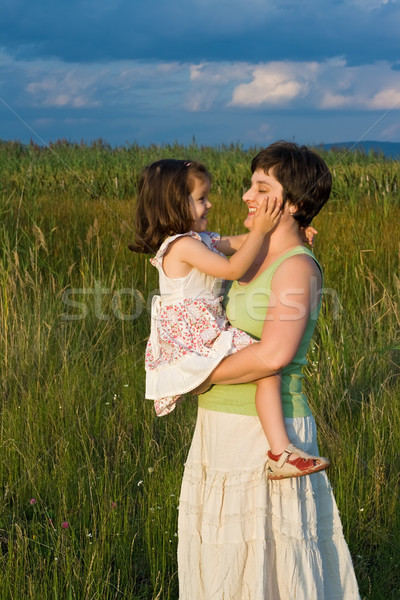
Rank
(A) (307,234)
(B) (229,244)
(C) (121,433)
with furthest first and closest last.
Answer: (C) (121,433) → (B) (229,244) → (A) (307,234)

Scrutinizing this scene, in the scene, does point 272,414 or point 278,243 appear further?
point 278,243

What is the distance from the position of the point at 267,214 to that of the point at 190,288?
41 cm

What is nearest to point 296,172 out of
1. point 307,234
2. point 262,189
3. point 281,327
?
point 262,189

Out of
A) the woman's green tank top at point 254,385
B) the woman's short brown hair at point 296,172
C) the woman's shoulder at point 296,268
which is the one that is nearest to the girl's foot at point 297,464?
the woman's green tank top at point 254,385

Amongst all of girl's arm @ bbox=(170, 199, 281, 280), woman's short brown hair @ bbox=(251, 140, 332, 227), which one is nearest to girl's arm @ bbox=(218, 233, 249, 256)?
girl's arm @ bbox=(170, 199, 281, 280)

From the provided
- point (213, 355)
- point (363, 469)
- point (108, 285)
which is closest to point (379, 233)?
point (108, 285)

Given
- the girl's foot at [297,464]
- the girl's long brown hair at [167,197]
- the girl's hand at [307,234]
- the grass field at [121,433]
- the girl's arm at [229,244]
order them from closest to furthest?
1. the girl's foot at [297,464]
2. the girl's hand at [307,234]
3. the girl's long brown hair at [167,197]
4. the girl's arm at [229,244]
5. the grass field at [121,433]

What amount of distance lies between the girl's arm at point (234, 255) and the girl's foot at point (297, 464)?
565 mm

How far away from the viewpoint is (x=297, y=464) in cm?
176

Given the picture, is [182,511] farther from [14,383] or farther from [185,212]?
[14,383]

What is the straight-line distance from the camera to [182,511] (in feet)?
6.59

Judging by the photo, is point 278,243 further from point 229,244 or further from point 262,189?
point 229,244

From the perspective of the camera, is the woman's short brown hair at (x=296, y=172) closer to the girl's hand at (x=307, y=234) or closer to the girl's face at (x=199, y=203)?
the girl's hand at (x=307, y=234)

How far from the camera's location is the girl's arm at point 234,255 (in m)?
1.90
